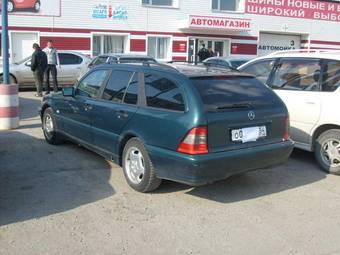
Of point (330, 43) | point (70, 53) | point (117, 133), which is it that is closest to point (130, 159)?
point (117, 133)

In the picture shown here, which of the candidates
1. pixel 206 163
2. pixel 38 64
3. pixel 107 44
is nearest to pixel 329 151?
pixel 206 163

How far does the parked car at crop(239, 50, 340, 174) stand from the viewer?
6434 mm

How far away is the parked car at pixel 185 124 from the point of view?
15.8 ft

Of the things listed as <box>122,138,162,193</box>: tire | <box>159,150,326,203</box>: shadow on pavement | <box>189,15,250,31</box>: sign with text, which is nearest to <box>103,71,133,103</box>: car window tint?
<box>122,138,162,193</box>: tire

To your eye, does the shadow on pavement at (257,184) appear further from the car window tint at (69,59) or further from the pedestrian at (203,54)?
the pedestrian at (203,54)

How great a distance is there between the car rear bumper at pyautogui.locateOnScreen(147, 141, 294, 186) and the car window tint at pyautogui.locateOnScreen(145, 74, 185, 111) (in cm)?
50

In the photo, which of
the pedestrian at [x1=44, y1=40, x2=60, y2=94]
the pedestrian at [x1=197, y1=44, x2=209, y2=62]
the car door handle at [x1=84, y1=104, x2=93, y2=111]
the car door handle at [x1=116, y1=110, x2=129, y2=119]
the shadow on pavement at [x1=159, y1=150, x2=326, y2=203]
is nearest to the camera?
the shadow on pavement at [x1=159, y1=150, x2=326, y2=203]

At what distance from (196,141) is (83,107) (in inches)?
94.0

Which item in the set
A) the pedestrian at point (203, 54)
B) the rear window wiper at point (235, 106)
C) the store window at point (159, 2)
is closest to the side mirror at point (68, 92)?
the rear window wiper at point (235, 106)

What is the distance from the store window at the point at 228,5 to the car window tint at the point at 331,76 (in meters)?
19.4

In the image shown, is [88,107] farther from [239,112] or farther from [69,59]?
[69,59]

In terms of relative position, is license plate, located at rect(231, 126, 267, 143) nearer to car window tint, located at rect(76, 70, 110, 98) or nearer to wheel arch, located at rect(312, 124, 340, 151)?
wheel arch, located at rect(312, 124, 340, 151)

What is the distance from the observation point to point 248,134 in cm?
518

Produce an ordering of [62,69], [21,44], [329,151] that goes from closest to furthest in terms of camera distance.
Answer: [329,151] → [62,69] → [21,44]
